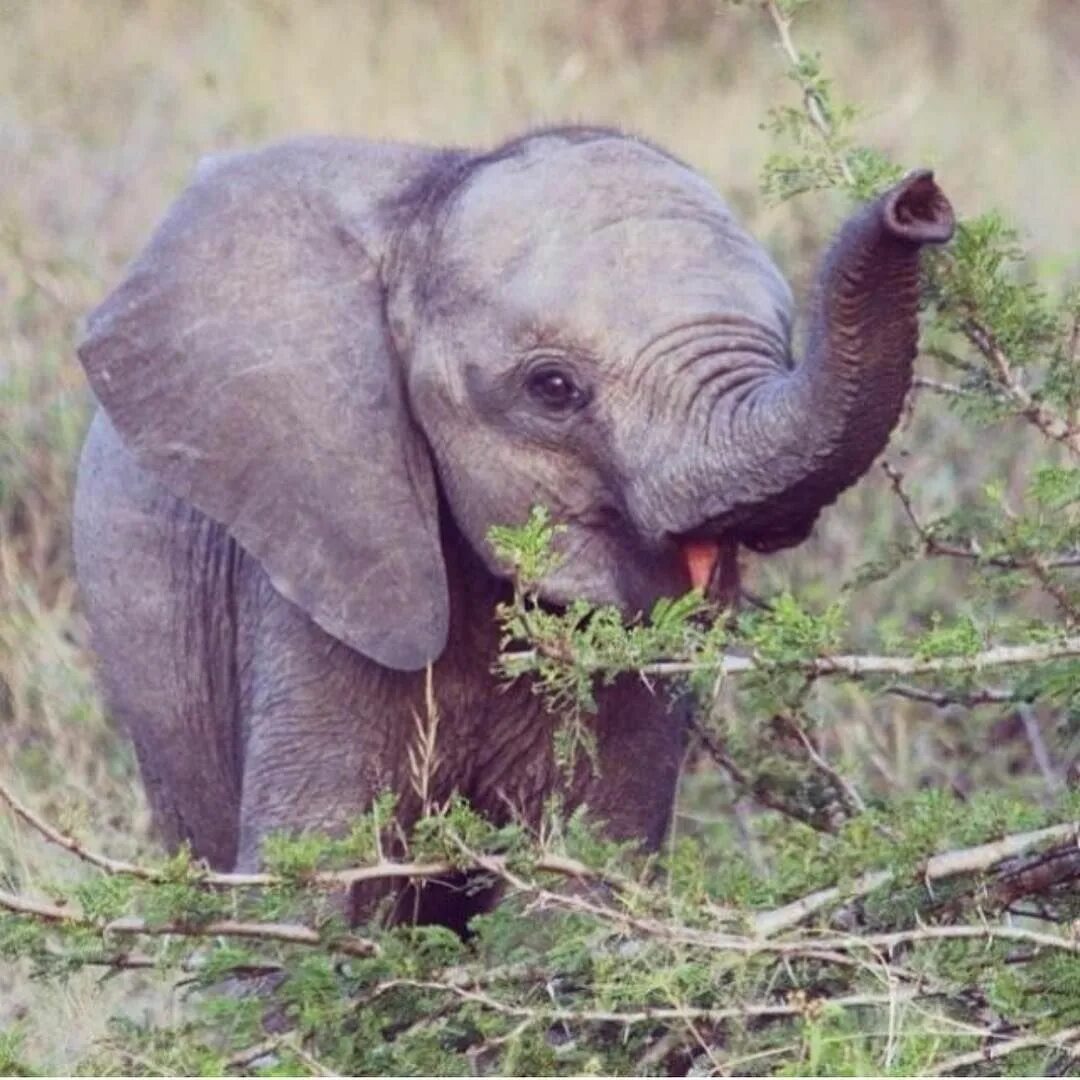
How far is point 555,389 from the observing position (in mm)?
5082

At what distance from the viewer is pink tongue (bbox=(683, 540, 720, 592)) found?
491 centimetres

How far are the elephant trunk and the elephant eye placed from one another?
1.11ft

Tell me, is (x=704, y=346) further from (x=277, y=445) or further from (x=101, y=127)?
(x=101, y=127)

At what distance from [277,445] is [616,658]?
1.08 metres

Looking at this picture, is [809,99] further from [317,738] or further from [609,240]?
[317,738]

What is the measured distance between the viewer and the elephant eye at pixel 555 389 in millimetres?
5059

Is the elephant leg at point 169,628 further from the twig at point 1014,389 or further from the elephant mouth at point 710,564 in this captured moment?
the twig at point 1014,389

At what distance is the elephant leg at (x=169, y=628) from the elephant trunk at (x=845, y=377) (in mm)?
1083

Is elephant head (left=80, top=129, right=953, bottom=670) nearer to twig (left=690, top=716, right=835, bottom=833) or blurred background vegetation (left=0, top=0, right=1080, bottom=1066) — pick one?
blurred background vegetation (left=0, top=0, right=1080, bottom=1066)

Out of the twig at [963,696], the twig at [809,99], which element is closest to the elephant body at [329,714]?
the twig at [963,696]

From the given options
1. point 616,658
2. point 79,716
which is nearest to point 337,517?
point 616,658

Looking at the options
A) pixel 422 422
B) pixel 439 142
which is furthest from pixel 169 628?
pixel 439 142

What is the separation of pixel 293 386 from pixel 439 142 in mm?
5147

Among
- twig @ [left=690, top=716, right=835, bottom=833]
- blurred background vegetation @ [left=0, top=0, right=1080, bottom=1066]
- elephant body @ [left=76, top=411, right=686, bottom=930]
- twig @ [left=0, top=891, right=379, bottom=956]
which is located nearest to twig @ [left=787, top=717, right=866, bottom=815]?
twig @ [left=690, top=716, right=835, bottom=833]
